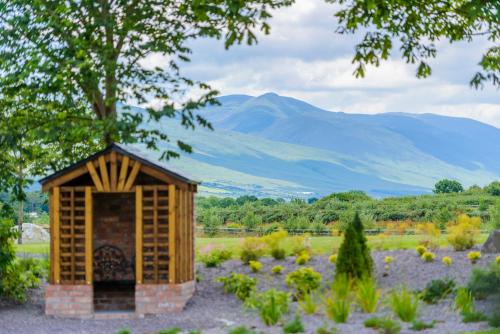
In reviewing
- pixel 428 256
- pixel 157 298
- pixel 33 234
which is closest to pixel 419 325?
pixel 157 298

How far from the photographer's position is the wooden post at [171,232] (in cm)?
1495

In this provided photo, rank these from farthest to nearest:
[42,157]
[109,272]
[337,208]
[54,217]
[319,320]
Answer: [337,208]
[42,157]
[109,272]
[54,217]
[319,320]

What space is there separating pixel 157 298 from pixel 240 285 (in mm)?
1634

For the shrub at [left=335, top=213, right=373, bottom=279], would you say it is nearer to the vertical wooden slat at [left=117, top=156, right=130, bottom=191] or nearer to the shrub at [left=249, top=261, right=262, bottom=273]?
the shrub at [left=249, top=261, right=262, bottom=273]

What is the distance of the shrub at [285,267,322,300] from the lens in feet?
50.7

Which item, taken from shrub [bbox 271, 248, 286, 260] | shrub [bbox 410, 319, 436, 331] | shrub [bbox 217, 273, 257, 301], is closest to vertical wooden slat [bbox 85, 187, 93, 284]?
shrub [bbox 217, 273, 257, 301]

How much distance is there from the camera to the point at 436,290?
14.5 m

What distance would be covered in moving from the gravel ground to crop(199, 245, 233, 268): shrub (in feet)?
0.47

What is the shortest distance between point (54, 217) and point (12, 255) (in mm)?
1424

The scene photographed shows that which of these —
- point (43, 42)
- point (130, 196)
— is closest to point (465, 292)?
point (130, 196)

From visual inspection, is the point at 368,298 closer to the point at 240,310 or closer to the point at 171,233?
the point at 240,310

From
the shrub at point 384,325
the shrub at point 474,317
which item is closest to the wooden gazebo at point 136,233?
the shrub at point 384,325

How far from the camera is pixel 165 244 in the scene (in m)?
15.2

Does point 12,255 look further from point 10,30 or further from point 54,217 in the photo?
point 10,30
